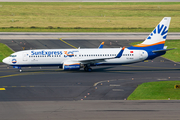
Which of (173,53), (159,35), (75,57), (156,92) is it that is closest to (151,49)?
(159,35)

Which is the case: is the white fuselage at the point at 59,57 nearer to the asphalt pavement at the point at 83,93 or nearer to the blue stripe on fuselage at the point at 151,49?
the asphalt pavement at the point at 83,93

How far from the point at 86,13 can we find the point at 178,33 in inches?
2342

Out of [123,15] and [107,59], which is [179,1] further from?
[107,59]

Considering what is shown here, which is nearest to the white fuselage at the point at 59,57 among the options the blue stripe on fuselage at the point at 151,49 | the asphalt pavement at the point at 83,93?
the asphalt pavement at the point at 83,93

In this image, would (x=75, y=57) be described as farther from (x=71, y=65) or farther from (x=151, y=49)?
(x=151, y=49)

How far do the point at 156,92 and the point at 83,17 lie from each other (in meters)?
104

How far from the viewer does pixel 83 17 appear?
135 metres

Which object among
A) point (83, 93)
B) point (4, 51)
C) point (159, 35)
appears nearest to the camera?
point (83, 93)

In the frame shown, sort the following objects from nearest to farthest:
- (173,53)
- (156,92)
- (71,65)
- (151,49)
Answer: (156,92) → (71,65) → (151,49) → (173,53)

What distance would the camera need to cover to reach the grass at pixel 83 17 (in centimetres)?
10881

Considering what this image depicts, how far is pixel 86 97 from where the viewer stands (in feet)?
108

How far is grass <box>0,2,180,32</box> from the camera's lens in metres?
109

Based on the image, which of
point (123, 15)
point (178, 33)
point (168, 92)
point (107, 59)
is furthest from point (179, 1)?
point (168, 92)

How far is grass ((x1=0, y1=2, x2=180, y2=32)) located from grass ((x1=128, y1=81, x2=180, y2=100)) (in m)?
67.4
